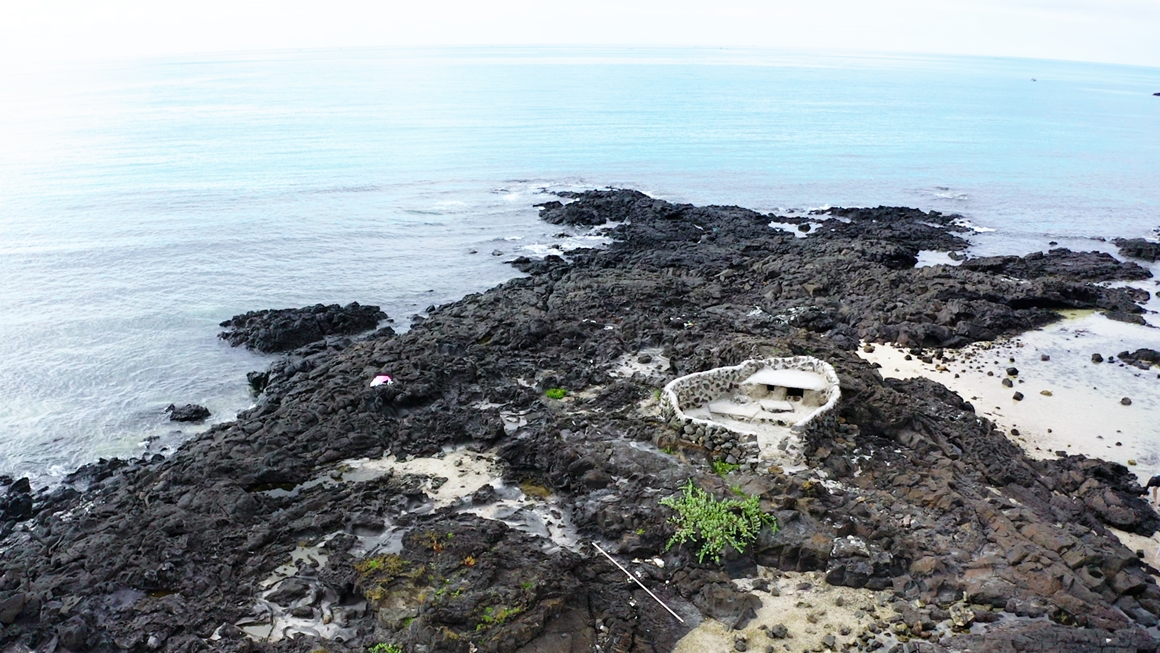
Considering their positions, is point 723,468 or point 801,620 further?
point 723,468

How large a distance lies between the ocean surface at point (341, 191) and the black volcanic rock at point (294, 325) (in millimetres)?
1065

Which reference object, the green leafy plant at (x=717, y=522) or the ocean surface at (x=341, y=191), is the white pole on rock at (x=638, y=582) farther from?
the ocean surface at (x=341, y=191)

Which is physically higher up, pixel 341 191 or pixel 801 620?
pixel 341 191

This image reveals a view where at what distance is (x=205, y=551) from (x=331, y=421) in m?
5.82

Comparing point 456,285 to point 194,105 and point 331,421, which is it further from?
point 194,105

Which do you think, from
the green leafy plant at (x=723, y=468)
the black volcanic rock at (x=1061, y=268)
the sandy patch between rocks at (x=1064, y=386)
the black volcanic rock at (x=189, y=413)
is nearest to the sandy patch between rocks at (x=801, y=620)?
the green leafy plant at (x=723, y=468)

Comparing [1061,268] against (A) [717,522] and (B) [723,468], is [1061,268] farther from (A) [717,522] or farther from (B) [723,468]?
(A) [717,522]

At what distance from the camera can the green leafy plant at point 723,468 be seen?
19.0m

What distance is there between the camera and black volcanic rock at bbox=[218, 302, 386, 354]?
3055 cm

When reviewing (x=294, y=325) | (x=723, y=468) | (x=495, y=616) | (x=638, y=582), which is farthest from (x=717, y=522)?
(x=294, y=325)

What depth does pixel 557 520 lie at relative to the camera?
1794 cm

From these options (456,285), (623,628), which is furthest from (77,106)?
(623,628)

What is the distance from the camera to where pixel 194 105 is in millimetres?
107500

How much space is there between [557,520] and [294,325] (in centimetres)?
1730
